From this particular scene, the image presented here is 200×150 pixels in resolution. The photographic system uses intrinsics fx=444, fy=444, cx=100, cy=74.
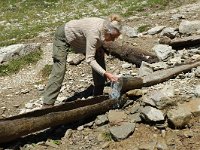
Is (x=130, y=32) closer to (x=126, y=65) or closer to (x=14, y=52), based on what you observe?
(x=126, y=65)

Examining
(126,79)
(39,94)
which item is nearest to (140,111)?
(126,79)

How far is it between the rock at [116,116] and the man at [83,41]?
2.64ft

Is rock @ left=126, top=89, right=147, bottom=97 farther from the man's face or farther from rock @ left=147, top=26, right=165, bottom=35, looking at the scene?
rock @ left=147, top=26, right=165, bottom=35

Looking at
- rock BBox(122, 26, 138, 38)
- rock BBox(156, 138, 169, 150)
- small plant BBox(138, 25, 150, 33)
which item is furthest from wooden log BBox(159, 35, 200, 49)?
rock BBox(156, 138, 169, 150)

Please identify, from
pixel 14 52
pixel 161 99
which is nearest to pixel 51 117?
pixel 161 99

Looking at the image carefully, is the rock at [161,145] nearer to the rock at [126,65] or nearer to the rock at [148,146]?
the rock at [148,146]

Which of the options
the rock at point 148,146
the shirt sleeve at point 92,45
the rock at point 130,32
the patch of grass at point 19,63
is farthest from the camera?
the rock at point 130,32

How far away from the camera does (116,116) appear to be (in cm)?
921

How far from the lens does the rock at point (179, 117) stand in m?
8.48

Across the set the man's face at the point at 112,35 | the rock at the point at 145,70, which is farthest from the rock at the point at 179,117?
A: the rock at the point at 145,70

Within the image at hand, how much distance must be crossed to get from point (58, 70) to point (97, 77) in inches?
49.8

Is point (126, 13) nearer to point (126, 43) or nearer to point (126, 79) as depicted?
point (126, 43)

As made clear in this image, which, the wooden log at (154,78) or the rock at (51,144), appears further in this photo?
the wooden log at (154,78)

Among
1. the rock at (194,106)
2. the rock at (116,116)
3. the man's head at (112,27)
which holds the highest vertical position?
the man's head at (112,27)
